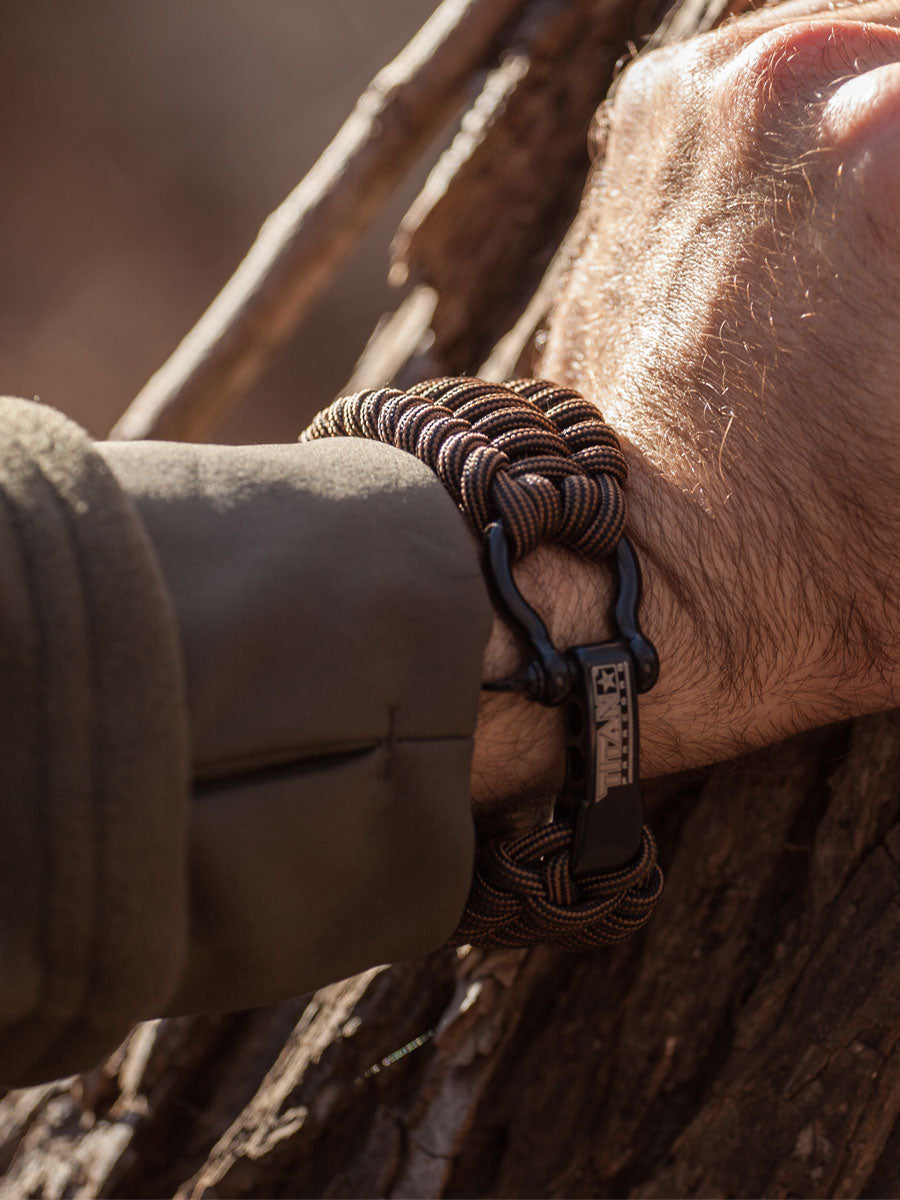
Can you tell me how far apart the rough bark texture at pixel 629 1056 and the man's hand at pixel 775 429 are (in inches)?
6.9

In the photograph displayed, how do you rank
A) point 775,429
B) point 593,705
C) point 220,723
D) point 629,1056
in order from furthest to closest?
point 629,1056, point 775,429, point 593,705, point 220,723

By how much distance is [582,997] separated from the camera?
968 mm

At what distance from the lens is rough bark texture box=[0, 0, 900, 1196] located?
0.84 meters

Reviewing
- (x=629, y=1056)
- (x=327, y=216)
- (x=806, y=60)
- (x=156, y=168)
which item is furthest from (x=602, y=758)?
(x=156, y=168)

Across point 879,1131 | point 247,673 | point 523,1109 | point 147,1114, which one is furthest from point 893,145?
point 147,1114

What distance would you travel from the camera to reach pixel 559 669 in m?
0.63

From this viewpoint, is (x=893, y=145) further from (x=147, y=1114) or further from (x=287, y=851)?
(x=147, y=1114)

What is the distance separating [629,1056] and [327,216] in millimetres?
1137

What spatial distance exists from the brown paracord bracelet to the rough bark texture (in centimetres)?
25

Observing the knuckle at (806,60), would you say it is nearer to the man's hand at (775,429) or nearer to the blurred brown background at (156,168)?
the man's hand at (775,429)

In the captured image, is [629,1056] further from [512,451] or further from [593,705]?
[512,451]

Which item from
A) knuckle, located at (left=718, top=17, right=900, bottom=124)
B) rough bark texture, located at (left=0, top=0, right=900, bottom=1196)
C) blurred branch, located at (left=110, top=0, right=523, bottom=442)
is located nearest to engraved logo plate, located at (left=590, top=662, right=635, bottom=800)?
rough bark texture, located at (left=0, top=0, right=900, bottom=1196)

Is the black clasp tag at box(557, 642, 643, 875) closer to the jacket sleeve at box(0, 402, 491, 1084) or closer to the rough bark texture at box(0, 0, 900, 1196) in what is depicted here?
the jacket sleeve at box(0, 402, 491, 1084)

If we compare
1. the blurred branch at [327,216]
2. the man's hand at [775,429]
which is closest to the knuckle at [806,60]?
the man's hand at [775,429]
